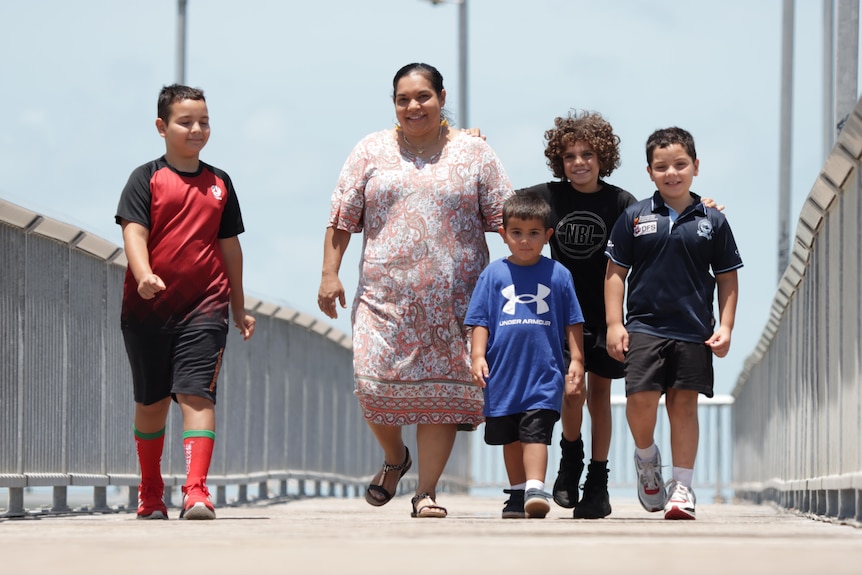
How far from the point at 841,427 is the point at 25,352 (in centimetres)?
392

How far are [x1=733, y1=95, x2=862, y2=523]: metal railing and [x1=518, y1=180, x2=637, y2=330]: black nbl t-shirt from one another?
0.97 m

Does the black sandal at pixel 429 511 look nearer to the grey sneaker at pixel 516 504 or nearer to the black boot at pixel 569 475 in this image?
the grey sneaker at pixel 516 504

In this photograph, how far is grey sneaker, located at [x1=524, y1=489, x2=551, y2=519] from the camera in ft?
26.0

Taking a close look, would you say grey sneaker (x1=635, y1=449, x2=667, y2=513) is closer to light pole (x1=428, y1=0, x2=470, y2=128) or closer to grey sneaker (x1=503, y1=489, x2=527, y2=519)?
grey sneaker (x1=503, y1=489, x2=527, y2=519)

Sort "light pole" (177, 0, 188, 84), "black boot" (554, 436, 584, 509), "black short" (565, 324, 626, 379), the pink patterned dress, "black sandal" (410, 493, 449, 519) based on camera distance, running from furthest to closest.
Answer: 1. "light pole" (177, 0, 188, 84)
2. "black boot" (554, 436, 584, 509)
3. "black short" (565, 324, 626, 379)
4. the pink patterned dress
5. "black sandal" (410, 493, 449, 519)

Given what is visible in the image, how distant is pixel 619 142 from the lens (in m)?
8.85

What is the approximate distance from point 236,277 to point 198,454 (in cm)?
95

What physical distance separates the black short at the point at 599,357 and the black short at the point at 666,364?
1.64 ft

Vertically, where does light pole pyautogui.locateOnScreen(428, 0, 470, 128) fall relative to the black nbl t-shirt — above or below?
above

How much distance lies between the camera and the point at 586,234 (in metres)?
8.68

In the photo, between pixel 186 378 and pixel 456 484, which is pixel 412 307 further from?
pixel 456 484

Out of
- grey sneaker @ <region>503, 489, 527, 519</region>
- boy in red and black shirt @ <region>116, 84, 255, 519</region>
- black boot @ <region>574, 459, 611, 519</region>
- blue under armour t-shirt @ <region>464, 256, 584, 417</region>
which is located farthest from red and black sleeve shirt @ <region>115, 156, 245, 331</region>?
black boot @ <region>574, 459, 611, 519</region>

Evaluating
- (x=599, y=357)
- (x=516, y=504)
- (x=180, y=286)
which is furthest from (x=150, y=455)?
(x=599, y=357)

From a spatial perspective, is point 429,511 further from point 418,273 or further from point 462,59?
point 462,59
